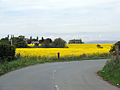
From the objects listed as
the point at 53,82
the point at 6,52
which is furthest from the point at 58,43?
the point at 53,82

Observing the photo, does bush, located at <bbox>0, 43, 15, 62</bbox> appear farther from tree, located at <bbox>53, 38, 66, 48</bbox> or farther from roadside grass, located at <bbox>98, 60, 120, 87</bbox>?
tree, located at <bbox>53, 38, 66, 48</bbox>

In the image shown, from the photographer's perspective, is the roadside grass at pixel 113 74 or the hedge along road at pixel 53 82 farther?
the roadside grass at pixel 113 74

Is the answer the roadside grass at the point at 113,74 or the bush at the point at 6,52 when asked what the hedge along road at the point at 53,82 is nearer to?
the roadside grass at the point at 113,74

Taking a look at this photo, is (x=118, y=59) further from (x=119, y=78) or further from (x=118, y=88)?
(x=118, y=88)

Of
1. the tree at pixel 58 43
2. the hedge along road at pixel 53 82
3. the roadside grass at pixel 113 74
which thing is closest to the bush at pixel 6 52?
the hedge along road at pixel 53 82

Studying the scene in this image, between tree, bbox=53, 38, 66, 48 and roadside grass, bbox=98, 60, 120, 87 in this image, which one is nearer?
roadside grass, bbox=98, 60, 120, 87

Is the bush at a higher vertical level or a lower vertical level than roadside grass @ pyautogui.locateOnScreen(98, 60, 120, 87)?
higher

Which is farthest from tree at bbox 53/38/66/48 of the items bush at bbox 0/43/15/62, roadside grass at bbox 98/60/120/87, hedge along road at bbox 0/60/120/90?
hedge along road at bbox 0/60/120/90

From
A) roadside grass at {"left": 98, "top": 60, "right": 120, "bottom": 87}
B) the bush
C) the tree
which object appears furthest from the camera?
the tree

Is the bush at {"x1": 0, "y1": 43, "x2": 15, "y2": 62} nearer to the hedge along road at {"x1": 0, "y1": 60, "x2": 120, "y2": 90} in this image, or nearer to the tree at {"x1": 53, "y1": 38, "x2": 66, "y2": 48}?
the hedge along road at {"x1": 0, "y1": 60, "x2": 120, "y2": 90}

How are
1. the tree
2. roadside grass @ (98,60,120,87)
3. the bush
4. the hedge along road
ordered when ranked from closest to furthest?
the hedge along road → roadside grass @ (98,60,120,87) → the bush → the tree

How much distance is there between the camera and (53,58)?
3491 centimetres

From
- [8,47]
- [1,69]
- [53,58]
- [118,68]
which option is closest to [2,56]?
[8,47]

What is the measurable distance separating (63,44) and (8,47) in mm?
47299
